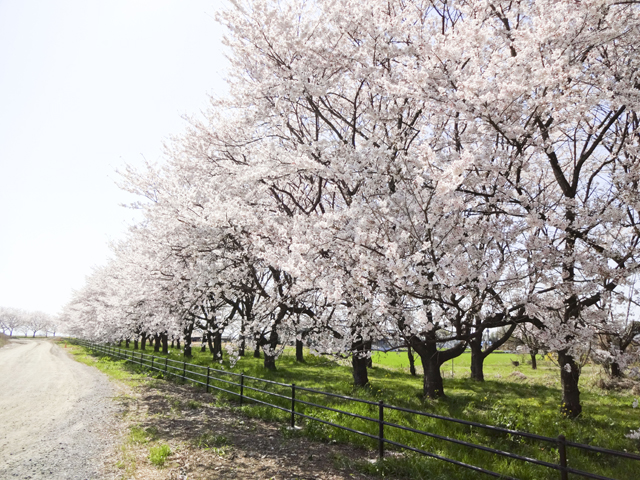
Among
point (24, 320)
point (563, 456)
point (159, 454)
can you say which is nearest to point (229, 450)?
point (159, 454)

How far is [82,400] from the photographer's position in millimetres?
13219

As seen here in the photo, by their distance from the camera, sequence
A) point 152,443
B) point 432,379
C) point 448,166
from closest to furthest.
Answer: point 448,166
point 152,443
point 432,379

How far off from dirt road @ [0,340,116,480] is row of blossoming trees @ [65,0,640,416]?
5.35m

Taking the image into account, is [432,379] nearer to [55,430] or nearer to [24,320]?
[55,430]

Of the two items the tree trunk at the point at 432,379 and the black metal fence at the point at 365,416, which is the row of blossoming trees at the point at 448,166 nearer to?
the tree trunk at the point at 432,379

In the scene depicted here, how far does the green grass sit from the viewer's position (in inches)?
270

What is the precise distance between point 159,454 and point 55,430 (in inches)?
163

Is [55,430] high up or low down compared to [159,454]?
down

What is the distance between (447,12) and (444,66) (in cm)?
317

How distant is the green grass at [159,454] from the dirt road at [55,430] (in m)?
0.81

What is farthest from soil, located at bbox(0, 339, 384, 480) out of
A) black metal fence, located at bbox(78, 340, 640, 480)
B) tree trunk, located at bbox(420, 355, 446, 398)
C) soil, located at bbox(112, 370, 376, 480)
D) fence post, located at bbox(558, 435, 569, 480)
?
tree trunk, located at bbox(420, 355, 446, 398)

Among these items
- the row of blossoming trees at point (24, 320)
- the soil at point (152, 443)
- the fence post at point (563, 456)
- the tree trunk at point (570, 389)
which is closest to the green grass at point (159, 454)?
A: the soil at point (152, 443)

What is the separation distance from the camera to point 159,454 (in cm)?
716

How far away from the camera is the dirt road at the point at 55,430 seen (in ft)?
22.1
